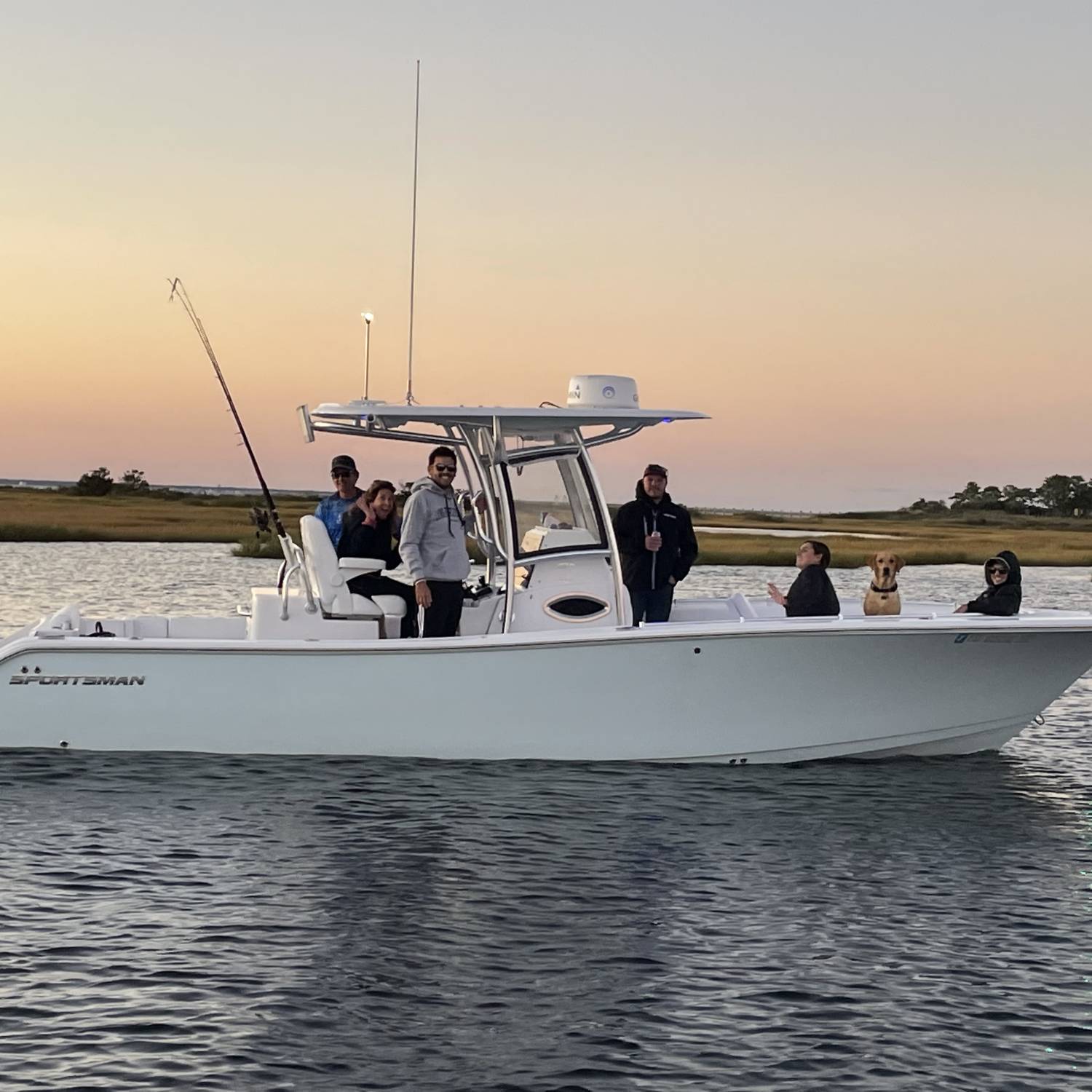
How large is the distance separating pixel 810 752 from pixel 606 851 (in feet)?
8.43

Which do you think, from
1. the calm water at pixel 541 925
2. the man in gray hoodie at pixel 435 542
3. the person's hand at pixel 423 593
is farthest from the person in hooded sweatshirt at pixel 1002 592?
the person's hand at pixel 423 593

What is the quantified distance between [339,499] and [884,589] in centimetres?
404

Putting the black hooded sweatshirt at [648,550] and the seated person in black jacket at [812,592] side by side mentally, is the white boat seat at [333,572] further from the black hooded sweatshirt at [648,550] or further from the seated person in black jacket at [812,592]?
the seated person in black jacket at [812,592]

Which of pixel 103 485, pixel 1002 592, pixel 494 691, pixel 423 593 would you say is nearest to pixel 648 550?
pixel 494 691

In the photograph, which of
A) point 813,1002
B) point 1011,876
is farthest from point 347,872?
point 1011,876

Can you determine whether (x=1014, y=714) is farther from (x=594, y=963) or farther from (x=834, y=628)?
(x=594, y=963)

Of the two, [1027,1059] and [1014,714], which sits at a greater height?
[1014,714]

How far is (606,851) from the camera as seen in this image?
9.62 metres

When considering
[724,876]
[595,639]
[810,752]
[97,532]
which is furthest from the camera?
[97,532]

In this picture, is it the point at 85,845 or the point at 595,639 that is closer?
the point at 85,845

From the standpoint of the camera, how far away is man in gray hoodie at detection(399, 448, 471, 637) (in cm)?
1103

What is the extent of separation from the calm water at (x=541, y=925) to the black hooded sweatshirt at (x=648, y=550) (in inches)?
63.5

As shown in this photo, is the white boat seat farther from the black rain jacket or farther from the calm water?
the black rain jacket

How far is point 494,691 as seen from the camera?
11.1m
